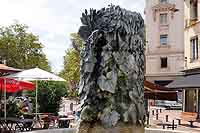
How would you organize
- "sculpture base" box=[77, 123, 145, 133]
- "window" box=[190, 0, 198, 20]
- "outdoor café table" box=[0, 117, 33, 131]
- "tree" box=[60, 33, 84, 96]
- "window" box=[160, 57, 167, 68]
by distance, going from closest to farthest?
1. "sculpture base" box=[77, 123, 145, 133]
2. "outdoor café table" box=[0, 117, 33, 131]
3. "window" box=[190, 0, 198, 20]
4. "window" box=[160, 57, 167, 68]
5. "tree" box=[60, 33, 84, 96]

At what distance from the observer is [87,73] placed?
7.73 metres

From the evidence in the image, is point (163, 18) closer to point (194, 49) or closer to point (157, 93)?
point (194, 49)

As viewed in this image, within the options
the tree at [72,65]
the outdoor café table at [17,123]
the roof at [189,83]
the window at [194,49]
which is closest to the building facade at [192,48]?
the window at [194,49]

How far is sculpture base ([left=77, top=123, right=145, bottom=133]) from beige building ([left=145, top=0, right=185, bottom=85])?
4463 cm

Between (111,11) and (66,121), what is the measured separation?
1018 cm

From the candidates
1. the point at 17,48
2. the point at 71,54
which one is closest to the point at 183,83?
the point at 17,48

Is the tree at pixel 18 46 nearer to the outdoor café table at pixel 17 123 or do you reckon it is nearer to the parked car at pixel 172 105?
the parked car at pixel 172 105

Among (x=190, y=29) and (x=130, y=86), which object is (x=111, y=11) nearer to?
(x=130, y=86)

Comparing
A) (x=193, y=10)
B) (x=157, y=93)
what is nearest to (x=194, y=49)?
(x=193, y=10)

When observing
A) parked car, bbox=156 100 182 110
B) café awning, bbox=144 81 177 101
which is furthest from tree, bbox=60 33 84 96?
café awning, bbox=144 81 177 101

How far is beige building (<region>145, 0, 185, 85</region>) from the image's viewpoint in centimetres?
5209

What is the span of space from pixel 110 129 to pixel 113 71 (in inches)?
40.4

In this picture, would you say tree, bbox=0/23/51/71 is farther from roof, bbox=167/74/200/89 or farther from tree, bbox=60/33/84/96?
roof, bbox=167/74/200/89

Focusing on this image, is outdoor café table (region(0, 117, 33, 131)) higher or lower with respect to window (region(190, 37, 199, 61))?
lower
